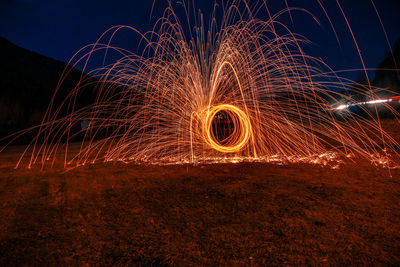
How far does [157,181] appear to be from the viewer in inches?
167

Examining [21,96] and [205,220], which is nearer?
[205,220]

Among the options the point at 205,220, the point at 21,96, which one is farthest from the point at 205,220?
the point at 21,96

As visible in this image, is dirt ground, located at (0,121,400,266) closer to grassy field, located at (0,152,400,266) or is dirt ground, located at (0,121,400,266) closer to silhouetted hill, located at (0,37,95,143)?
grassy field, located at (0,152,400,266)

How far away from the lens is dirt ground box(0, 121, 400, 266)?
6.46 feet

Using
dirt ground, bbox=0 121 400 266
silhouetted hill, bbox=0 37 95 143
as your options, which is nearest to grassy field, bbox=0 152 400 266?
dirt ground, bbox=0 121 400 266

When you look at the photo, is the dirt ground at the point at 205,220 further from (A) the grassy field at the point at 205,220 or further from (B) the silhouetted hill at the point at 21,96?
(B) the silhouetted hill at the point at 21,96

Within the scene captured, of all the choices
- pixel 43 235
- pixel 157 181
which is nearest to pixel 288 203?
pixel 157 181

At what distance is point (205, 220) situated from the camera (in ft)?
8.61

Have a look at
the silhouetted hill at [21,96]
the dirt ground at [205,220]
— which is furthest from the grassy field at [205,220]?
the silhouetted hill at [21,96]

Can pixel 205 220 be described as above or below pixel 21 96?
below

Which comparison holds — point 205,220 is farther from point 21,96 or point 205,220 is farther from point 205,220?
point 21,96

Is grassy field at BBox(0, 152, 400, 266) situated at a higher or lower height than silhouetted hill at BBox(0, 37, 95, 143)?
lower

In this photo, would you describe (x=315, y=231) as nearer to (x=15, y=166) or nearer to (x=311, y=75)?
(x=311, y=75)

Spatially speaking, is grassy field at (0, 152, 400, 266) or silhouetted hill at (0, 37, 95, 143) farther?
silhouetted hill at (0, 37, 95, 143)
